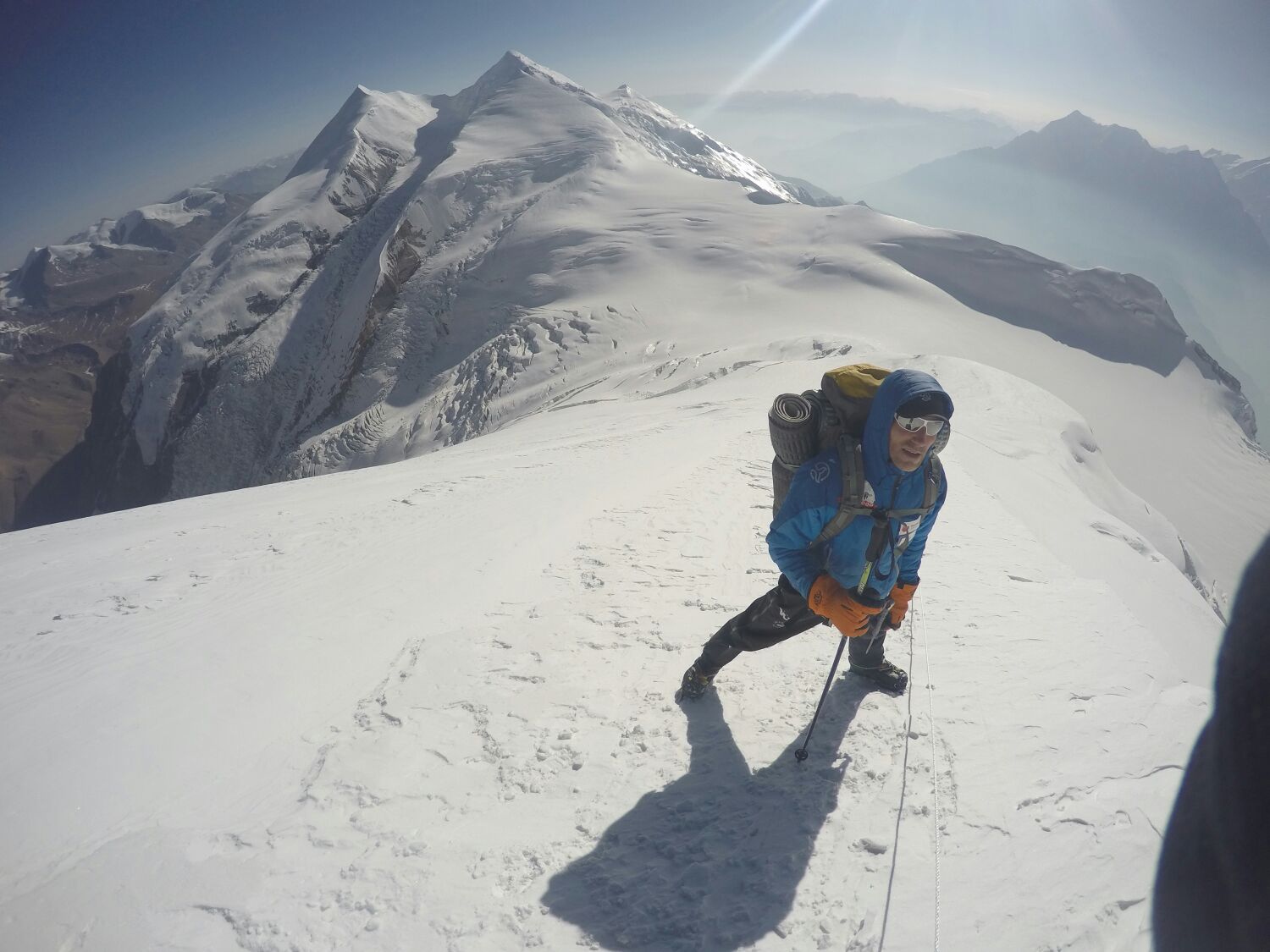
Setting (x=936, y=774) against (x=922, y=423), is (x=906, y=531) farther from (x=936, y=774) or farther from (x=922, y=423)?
(x=936, y=774)

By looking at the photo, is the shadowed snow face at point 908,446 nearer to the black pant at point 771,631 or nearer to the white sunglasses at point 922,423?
the white sunglasses at point 922,423

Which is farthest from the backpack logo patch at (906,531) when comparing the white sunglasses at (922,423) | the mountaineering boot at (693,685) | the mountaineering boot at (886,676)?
the mountaineering boot at (693,685)

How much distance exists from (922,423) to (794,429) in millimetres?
Answer: 617

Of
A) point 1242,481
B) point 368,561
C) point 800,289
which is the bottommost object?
point 1242,481

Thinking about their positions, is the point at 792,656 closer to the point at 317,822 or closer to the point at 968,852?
the point at 968,852

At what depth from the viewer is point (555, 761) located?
3.43 metres

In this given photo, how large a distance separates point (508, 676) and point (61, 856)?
236 cm

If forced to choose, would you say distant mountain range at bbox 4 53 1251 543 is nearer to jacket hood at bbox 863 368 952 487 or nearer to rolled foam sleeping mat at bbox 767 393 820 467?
rolled foam sleeping mat at bbox 767 393 820 467

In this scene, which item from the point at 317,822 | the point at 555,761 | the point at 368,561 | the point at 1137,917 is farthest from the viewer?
the point at 368,561

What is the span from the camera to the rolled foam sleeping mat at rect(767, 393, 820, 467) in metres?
3.07

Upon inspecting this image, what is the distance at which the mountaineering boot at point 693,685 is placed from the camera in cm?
384

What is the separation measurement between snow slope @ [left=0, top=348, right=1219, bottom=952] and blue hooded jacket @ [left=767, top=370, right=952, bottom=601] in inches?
46.0

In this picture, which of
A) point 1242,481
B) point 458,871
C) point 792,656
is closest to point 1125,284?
point 1242,481

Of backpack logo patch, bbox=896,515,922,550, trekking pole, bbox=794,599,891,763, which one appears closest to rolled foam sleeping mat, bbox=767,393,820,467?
backpack logo patch, bbox=896,515,922,550
